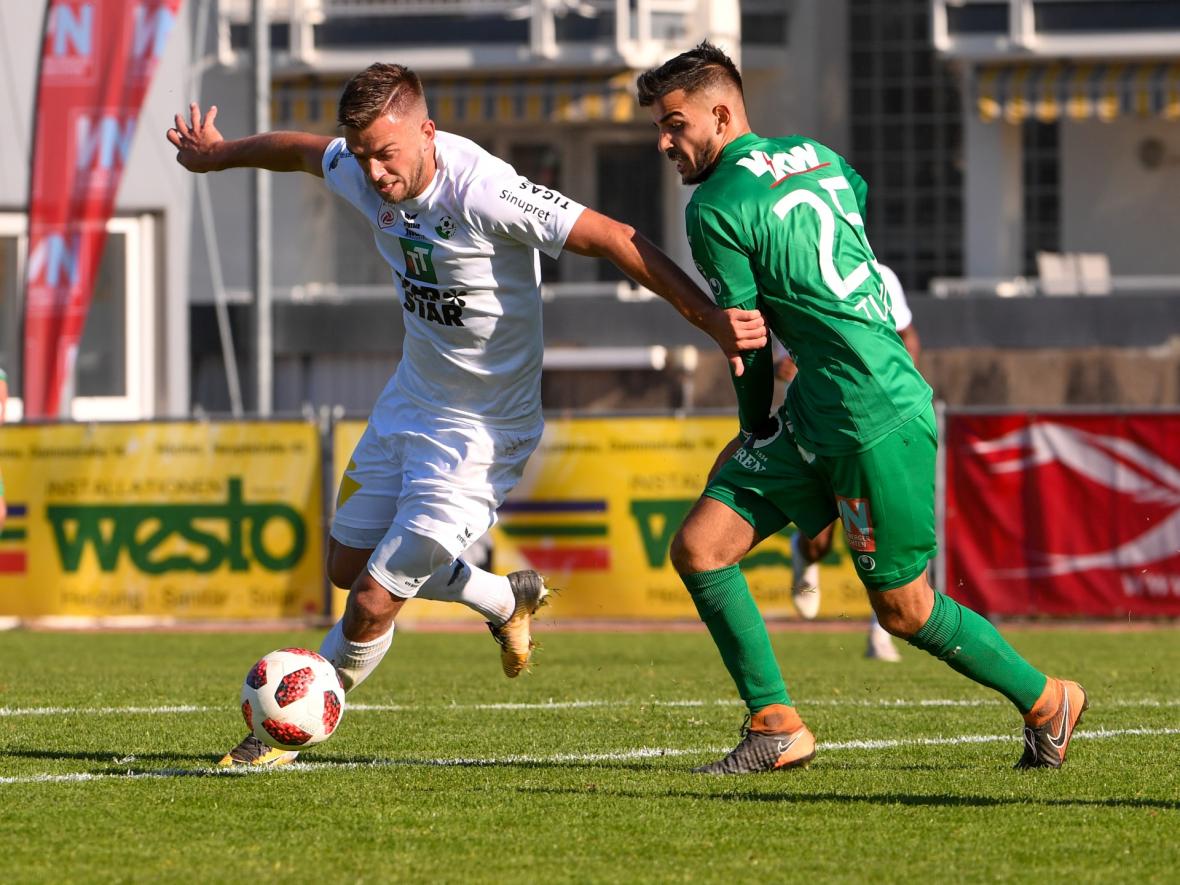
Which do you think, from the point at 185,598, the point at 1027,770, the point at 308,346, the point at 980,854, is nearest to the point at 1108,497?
the point at 185,598

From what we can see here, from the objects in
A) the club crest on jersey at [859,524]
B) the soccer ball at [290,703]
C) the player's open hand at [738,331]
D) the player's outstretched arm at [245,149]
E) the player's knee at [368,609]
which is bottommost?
the soccer ball at [290,703]

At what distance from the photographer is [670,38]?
28469 millimetres

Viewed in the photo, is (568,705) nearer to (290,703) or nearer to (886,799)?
(290,703)

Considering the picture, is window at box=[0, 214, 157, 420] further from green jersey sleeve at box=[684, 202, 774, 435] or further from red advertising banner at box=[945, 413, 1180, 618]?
green jersey sleeve at box=[684, 202, 774, 435]

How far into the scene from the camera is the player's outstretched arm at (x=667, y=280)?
593 centimetres

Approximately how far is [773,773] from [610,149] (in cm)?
2379

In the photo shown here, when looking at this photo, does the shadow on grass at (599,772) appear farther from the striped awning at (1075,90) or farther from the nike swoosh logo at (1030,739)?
the striped awning at (1075,90)

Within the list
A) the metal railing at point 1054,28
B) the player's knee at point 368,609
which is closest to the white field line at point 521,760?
the player's knee at point 368,609

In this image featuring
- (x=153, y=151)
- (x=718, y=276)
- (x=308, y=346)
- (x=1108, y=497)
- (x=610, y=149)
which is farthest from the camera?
(x=610, y=149)

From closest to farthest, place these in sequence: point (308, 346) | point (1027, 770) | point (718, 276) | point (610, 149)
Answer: point (718, 276), point (1027, 770), point (308, 346), point (610, 149)

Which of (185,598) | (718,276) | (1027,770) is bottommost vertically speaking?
(185,598)

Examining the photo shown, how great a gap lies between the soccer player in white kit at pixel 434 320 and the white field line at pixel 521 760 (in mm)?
158

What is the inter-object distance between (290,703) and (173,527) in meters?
8.59

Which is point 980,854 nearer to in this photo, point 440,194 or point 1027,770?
point 1027,770
